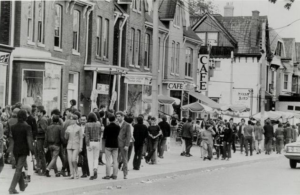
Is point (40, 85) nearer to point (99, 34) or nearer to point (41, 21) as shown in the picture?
point (41, 21)

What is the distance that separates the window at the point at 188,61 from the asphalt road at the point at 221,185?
27.9 metres

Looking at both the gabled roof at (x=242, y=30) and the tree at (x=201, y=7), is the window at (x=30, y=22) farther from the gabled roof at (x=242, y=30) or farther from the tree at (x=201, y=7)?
the tree at (x=201, y=7)

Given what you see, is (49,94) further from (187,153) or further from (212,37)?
(212,37)

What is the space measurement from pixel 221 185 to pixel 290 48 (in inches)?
2543

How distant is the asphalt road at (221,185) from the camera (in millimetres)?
17297

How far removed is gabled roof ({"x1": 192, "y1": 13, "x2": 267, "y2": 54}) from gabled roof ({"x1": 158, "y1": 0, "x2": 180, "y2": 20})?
1791 cm

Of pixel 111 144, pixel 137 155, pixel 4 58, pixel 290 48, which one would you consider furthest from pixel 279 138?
pixel 290 48

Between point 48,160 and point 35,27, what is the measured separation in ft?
38.2

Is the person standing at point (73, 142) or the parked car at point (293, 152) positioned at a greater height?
the person standing at point (73, 142)

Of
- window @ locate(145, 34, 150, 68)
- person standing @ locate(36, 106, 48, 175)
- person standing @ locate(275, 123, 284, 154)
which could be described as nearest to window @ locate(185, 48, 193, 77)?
window @ locate(145, 34, 150, 68)

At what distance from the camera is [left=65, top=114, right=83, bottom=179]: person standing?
1836cm

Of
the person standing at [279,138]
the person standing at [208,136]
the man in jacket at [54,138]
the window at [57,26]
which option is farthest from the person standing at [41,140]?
the person standing at [279,138]

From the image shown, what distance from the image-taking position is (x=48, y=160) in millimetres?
19672

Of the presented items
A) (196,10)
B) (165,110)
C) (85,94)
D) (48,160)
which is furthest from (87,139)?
(196,10)
